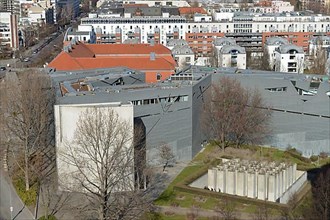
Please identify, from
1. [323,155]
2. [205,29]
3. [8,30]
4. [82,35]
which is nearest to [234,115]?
[323,155]

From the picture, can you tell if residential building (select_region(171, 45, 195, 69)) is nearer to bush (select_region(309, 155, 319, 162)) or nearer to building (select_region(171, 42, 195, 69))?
building (select_region(171, 42, 195, 69))

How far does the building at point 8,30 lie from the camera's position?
113 feet

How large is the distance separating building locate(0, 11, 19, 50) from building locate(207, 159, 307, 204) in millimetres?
24616

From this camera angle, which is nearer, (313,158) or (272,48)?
(313,158)

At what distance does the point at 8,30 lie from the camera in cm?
3481

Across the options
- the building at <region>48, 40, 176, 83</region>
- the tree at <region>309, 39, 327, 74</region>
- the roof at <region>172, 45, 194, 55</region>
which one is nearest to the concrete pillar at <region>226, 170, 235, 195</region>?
the building at <region>48, 40, 176, 83</region>

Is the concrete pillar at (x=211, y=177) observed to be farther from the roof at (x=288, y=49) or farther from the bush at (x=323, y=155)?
the roof at (x=288, y=49)

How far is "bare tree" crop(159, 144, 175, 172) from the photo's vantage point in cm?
1460

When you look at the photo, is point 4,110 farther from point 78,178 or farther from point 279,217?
point 279,217

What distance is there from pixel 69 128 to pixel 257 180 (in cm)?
424

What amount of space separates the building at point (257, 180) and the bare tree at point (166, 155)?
1854 mm

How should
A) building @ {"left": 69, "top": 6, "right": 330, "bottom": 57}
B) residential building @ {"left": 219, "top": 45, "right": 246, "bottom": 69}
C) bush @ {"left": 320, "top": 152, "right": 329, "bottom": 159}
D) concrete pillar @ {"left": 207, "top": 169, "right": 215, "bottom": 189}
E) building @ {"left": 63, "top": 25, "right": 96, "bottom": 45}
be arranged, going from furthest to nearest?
1. building @ {"left": 69, "top": 6, "right": 330, "bottom": 57}
2. building @ {"left": 63, "top": 25, "right": 96, "bottom": 45}
3. residential building @ {"left": 219, "top": 45, "right": 246, "bottom": 69}
4. bush @ {"left": 320, "top": 152, "right": 329, "bottom": 159}
5. concrete pillar @ {"left": 207, "top": 169, "right": 215, "bottom": 189}

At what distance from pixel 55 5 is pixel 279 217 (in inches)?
1587

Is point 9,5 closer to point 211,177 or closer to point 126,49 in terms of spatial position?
point 126,49
